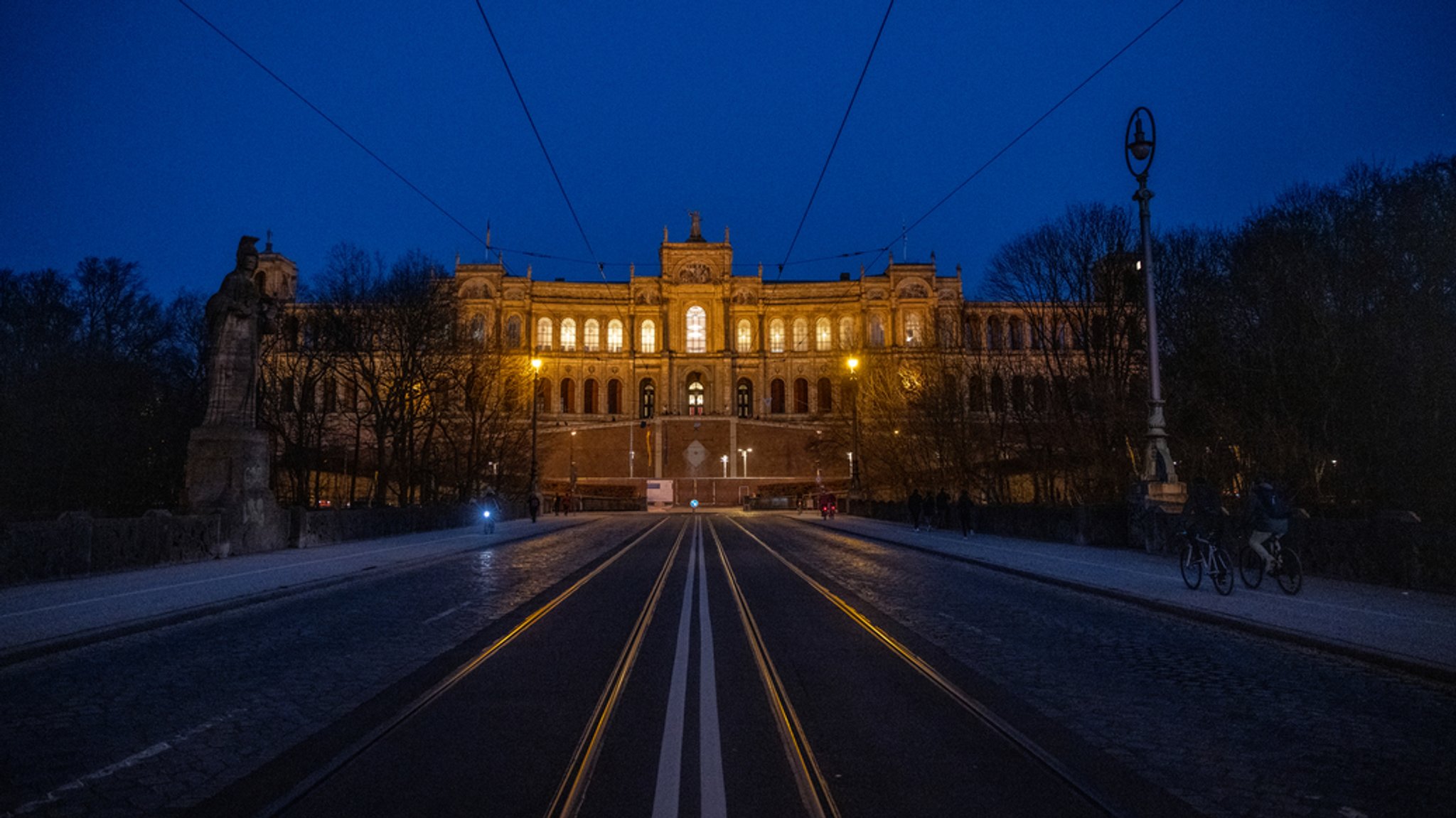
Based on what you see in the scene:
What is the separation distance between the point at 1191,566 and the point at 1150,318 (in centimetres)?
677

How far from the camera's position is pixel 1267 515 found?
468 inches

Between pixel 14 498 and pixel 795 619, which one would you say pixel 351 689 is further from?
pixel 14 498

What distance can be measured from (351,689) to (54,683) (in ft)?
8.43

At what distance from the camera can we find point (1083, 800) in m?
4.29

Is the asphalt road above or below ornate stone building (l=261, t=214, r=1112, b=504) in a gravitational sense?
below

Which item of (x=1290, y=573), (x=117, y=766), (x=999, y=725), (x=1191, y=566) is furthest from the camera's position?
(x=1191, y=566)

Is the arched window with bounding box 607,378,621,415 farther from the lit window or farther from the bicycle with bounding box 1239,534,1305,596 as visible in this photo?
the bicycle with bounding box 1239,534,1305,596

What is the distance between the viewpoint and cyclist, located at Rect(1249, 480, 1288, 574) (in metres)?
11.8

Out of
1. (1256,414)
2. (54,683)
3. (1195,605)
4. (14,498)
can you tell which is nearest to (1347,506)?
(1256,414)

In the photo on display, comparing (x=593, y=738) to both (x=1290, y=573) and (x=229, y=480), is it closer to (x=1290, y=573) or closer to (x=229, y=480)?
(x=1290, y=573)

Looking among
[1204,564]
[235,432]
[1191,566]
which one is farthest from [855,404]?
[1204,564]

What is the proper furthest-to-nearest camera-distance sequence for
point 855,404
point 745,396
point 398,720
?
point 745,396 → point 855,404 → point 398,720

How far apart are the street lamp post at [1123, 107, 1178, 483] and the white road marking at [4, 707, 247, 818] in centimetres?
1630

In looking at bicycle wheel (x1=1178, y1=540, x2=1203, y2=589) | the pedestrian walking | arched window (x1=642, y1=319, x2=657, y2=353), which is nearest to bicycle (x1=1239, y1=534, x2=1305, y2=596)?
bicycle wheel (x1=1178, y1=540, x2=1203, y2=589)
